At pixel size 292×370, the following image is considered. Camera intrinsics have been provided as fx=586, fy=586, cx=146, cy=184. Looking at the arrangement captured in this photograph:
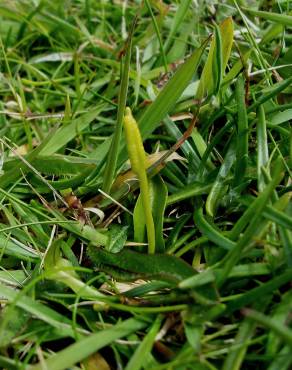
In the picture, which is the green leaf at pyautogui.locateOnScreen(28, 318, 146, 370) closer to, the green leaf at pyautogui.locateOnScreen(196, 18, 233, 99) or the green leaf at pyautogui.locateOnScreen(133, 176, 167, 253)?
the green leaf at pyautogui.locateOnScreen(133, 176, 167, 253)

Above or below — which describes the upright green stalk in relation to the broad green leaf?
above

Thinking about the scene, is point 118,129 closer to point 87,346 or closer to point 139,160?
point 139,160

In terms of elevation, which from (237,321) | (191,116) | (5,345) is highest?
(191,116)

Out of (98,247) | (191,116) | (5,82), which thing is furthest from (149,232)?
(5,82)

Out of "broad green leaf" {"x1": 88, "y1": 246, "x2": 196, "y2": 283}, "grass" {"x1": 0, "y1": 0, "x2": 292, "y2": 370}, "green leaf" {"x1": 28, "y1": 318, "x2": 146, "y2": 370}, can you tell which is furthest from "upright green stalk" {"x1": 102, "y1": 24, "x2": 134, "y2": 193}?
"green leaf" {"x1": 28, "y1": 318, "x2": 146, "y2": 370}

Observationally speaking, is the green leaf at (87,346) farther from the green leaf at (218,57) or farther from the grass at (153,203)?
the green leaf at (218,57)

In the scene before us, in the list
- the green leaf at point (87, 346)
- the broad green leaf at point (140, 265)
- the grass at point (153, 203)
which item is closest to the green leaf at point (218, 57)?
the grass at point (153, 203)

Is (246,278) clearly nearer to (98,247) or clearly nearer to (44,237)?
(98,247)
